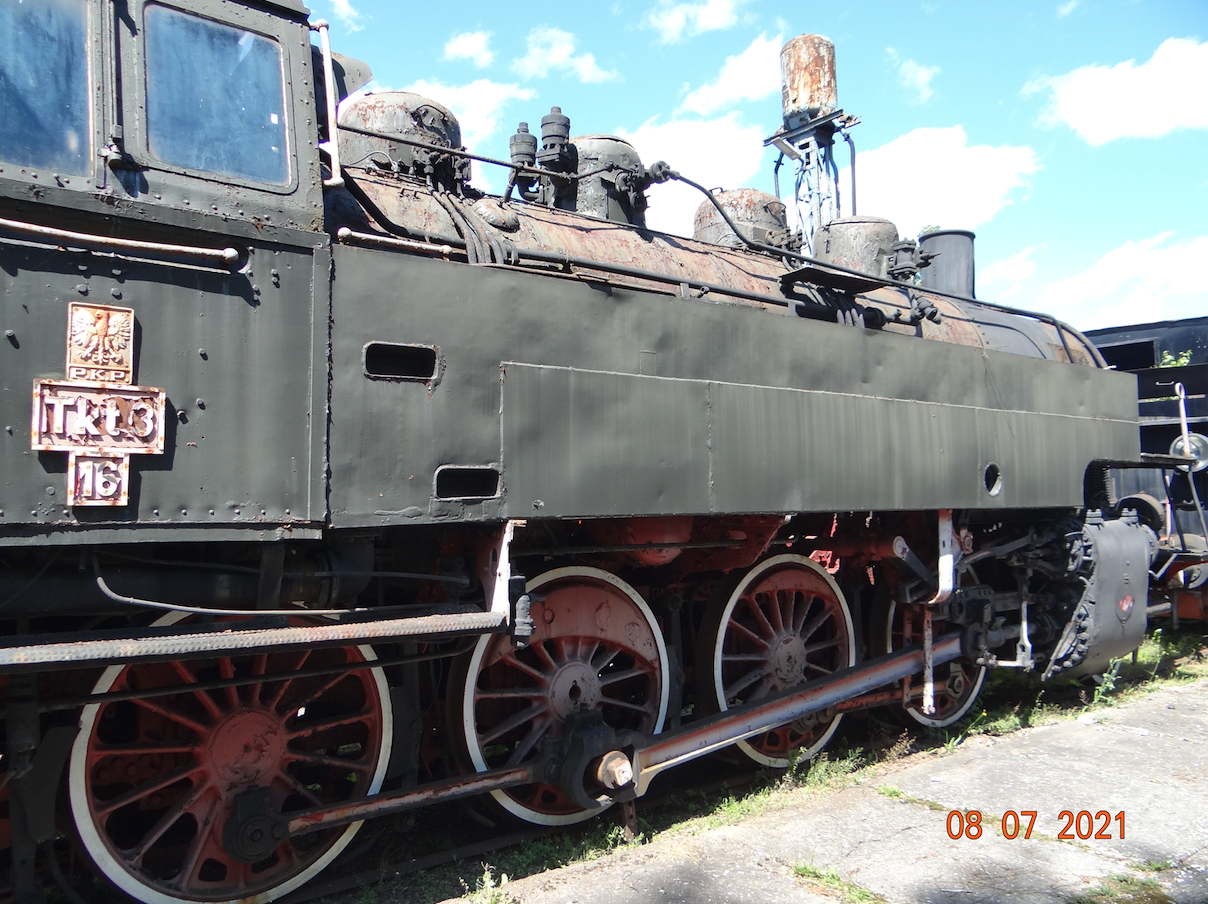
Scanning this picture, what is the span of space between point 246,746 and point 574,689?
52.2 inches

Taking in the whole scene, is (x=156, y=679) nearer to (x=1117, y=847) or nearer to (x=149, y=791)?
(x=149, y=791)

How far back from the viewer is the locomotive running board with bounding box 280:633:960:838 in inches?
116

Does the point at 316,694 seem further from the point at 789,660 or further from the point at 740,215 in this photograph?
the point at 740,215

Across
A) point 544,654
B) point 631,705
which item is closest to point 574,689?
point 544,654

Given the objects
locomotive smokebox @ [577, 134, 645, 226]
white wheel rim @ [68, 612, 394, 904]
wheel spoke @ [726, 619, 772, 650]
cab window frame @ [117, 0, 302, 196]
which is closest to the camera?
cab window frame @ [117, 0, 302, 196]

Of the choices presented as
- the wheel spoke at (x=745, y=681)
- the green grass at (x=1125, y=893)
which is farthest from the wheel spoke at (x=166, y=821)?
the green grass at (x=1125, y=893)

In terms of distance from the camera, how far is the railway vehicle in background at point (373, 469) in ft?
7.39

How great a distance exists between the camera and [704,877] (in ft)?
10.5

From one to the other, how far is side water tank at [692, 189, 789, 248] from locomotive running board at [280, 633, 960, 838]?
3.06 metres

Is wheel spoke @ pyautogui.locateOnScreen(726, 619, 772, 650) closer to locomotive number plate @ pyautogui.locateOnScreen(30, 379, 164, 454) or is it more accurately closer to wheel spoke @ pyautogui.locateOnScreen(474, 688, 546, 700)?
wheel spoke @ pyautogui.locateOnScreen(474, 688, 546, 700)

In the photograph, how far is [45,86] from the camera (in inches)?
89.5

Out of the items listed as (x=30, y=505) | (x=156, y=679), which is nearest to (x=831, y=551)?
(x=156, y=679)

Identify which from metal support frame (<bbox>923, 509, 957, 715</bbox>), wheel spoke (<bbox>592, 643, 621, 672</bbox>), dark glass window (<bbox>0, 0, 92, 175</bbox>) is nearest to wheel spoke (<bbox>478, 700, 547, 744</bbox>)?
wheel spoke (<bbox>592, 643, 621, 672</bbox>)

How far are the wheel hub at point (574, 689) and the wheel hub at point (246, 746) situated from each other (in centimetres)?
110
